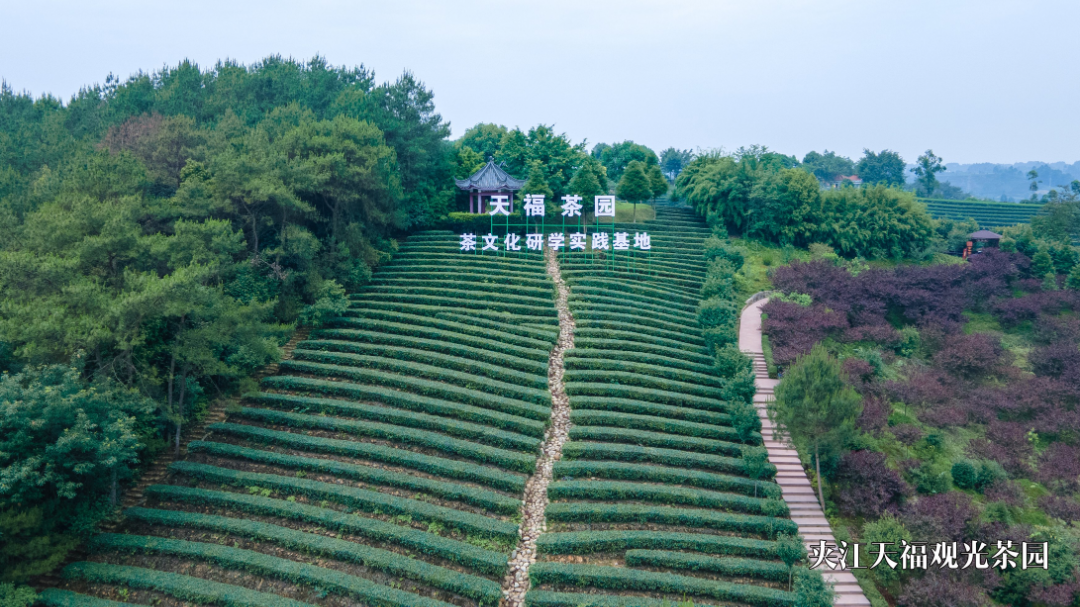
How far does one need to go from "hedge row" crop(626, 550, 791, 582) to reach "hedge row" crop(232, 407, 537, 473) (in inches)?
171

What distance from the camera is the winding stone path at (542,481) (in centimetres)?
1383

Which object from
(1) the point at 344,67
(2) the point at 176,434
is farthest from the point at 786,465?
(1) the point at 344,67

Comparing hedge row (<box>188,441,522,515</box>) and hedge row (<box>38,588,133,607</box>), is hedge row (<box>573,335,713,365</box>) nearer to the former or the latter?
hedge row (<box>188,441,522,515</box>)

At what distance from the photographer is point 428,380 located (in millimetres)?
20703

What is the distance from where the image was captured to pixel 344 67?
42438 mm

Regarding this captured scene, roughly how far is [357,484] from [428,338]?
26.4 ft

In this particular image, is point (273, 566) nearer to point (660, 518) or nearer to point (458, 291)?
point (660, 518)

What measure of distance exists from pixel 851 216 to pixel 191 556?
41.6 m

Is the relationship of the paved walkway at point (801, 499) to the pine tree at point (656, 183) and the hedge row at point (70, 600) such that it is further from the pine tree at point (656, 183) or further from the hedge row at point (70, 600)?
the pine tree at point (656, 183)

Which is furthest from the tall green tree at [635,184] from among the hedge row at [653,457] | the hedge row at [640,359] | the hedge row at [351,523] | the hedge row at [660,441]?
the hedge row at [351,523]

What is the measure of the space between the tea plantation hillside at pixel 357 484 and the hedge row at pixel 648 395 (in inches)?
58.9

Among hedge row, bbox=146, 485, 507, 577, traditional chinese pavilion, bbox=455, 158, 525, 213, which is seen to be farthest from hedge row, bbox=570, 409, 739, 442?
traditional chinese pavilion, bbox=455, 158, 525, 213

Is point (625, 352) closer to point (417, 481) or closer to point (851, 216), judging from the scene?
point (417, 481)

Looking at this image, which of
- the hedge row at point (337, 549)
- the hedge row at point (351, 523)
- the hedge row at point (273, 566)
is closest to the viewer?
the hedge row at point (273, 566)
